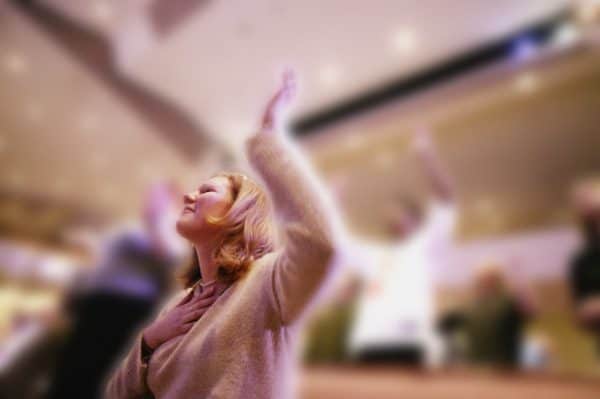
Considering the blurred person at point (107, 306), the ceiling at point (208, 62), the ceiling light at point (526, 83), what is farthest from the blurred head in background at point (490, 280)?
the ceiling light at point (526, 83)

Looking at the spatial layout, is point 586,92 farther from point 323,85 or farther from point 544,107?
point 323,85

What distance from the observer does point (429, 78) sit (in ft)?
15.3

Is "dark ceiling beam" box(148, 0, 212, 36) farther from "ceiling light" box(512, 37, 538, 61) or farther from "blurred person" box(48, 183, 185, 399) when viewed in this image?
"blurred person" box(48, 183, 185, 399)

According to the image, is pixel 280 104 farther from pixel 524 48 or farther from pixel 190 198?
pixel 524 48

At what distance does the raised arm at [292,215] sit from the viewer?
48 cm

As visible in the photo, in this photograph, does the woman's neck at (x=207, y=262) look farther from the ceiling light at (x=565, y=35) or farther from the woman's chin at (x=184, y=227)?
the ceiling light at (x=565, y=35)

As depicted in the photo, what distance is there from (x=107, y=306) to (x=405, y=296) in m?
1.17

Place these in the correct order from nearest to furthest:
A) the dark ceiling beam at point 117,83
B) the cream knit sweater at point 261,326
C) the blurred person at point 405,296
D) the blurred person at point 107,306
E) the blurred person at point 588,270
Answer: the cream knit sweater at point 261,326 → the blurred person at point 107,306 → the blurred person at point 588,270 → the blurred person at point 405,296 → the dark ceiling beam at point 117,83

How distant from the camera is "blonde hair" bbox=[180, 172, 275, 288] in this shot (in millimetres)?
498

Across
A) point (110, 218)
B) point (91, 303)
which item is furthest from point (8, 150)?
point (91, 303)

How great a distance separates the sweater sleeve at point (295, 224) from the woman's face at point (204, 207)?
5 cm

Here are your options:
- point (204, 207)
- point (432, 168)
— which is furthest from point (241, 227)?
point (432, 168)

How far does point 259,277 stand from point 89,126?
5984 millimetres

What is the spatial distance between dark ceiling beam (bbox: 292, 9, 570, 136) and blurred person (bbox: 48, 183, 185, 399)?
3810 millimetres
